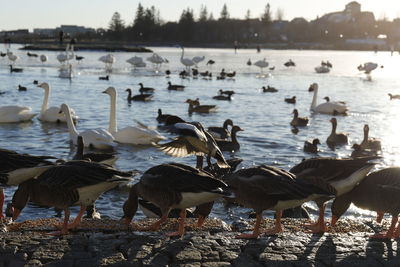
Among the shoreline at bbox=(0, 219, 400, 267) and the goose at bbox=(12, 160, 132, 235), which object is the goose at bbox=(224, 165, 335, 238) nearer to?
the shoreline at bbox=(0, 219, 400, 267)

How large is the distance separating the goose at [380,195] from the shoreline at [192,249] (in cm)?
35

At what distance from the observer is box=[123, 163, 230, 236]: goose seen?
6.15 metres

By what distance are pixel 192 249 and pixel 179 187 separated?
69cm

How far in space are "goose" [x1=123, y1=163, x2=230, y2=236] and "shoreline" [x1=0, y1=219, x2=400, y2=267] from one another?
41 cm

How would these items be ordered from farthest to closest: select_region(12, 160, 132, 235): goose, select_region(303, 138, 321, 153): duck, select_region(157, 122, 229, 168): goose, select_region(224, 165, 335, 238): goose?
select_region(303, 138, 321, 153): duck, select_region(157, 122, 229, 168): goose, select_region(12, 160, 132, 235): goose, select_region(224, 165, 335, 238): goose

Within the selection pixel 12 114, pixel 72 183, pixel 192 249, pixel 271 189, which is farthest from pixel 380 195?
pixel 12 114

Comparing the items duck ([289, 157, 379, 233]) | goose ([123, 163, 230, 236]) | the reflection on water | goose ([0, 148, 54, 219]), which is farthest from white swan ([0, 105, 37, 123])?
duck ([289, 157, 379, 233])

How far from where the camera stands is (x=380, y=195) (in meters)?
6.66

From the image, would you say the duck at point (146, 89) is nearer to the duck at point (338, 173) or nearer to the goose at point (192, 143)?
the goose at point (192, 143)

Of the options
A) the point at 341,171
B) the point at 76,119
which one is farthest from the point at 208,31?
the point at 341,171

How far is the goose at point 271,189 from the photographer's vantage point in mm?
6113

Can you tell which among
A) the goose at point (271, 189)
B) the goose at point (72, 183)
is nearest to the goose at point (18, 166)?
the goose at point (72, 183)

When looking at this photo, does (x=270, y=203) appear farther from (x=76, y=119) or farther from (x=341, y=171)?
(x=76, y=119)

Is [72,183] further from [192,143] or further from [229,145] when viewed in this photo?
[229,145]
